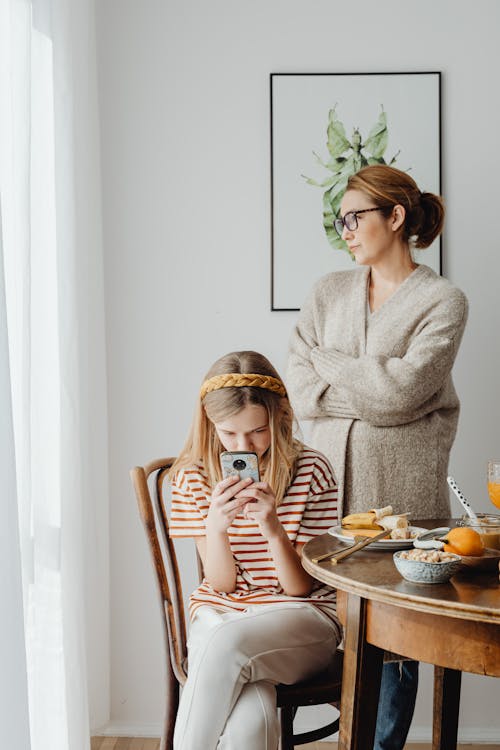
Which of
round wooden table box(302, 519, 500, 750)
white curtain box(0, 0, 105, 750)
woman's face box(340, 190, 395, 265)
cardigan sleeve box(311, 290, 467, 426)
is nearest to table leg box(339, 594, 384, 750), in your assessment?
round wooden table box(302, 519, 500, 750)

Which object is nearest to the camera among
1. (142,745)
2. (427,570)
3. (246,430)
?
(427,570)

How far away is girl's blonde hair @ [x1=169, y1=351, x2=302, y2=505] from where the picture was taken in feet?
5.91

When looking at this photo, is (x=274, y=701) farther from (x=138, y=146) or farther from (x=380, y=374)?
(x=138, y=146)

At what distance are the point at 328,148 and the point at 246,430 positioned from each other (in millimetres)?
1338

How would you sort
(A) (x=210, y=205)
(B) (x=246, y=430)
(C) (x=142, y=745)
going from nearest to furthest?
(B) (x=246, y=430), (C) (x=142, y=745), (A) (x=210, y=205)

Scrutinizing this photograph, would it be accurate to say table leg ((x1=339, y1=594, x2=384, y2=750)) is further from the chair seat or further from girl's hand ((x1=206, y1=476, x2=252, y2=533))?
girl's hand ((x1=206, y1=476, x2=252, y2=533))

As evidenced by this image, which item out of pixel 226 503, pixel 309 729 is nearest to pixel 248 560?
pixel 226 503

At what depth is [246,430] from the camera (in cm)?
178

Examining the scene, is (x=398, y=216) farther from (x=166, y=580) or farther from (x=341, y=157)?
(x=166, y=580)

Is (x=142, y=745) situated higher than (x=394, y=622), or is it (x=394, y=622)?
(x=394, y=622)

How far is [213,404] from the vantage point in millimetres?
1816

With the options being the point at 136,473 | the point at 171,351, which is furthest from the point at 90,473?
the point at 136,473

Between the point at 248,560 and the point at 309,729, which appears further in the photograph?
the point at 309,729

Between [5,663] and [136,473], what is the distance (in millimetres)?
523
